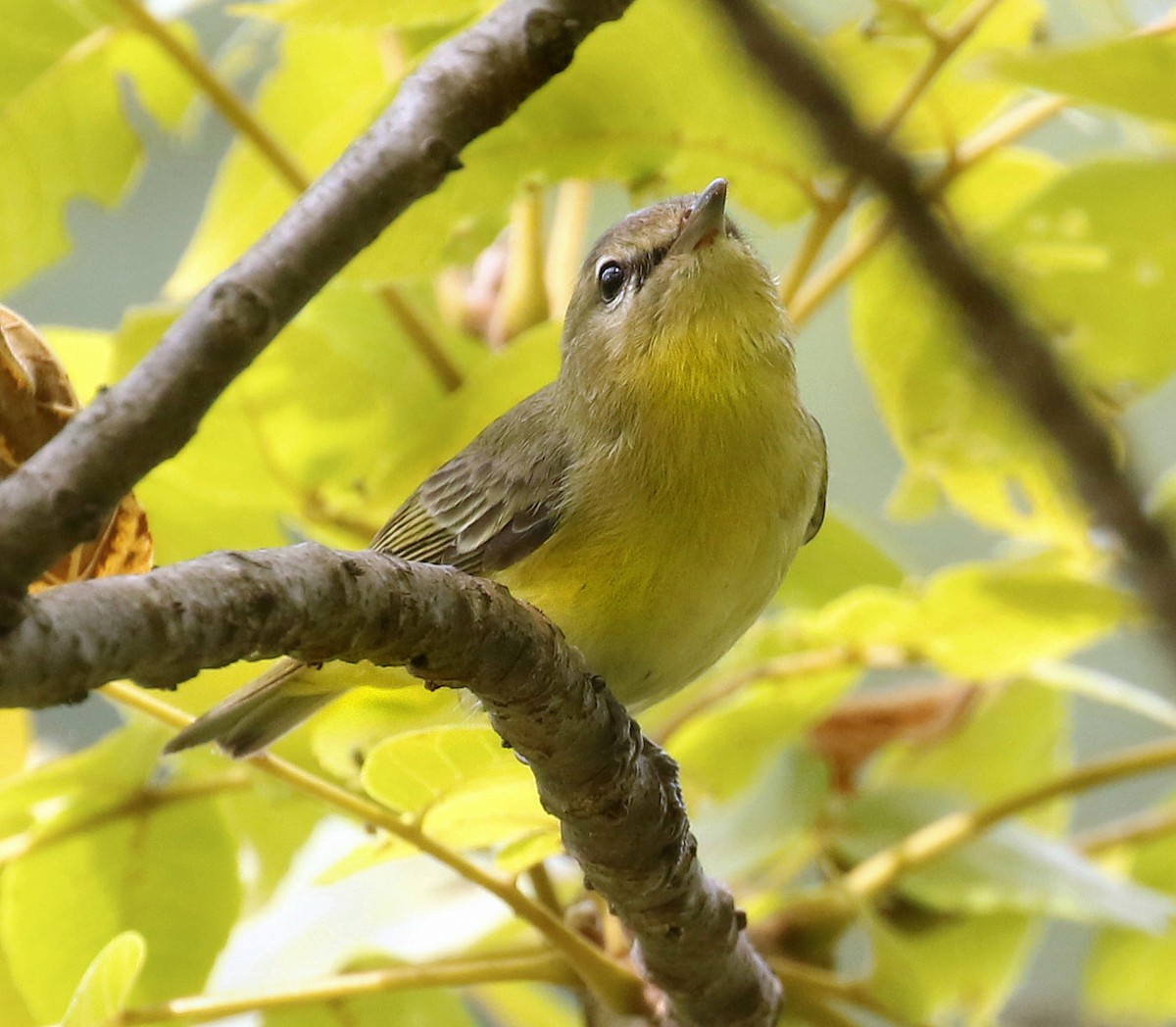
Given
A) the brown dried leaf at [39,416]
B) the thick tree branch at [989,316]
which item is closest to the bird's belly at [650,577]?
the brown dried leaf at [39,416]

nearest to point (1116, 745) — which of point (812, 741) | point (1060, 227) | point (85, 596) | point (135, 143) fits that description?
point (812, 741)

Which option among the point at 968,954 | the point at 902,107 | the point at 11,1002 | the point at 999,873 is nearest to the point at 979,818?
the point at 999,873

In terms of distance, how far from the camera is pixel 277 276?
2.19 feet

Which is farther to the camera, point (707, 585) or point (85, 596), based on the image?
point (707, 585)

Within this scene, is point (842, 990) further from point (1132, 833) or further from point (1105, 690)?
point (1132, 833)

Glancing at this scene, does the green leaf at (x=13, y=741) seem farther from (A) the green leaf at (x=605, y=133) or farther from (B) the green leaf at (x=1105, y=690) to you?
(B) the green leaf at (x=1105, y=690)

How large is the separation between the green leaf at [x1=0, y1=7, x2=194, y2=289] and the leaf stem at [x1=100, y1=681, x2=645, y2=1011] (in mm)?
587

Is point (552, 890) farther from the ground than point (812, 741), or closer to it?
farther from the ground

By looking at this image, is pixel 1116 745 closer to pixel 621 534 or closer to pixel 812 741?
pixel 812 741

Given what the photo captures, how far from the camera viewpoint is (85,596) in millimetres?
557

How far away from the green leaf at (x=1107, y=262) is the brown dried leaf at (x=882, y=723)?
52 centimetres

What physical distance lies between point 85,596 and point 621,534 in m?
0.83

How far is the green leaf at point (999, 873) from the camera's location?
1.53m

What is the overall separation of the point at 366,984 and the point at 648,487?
55 cm
